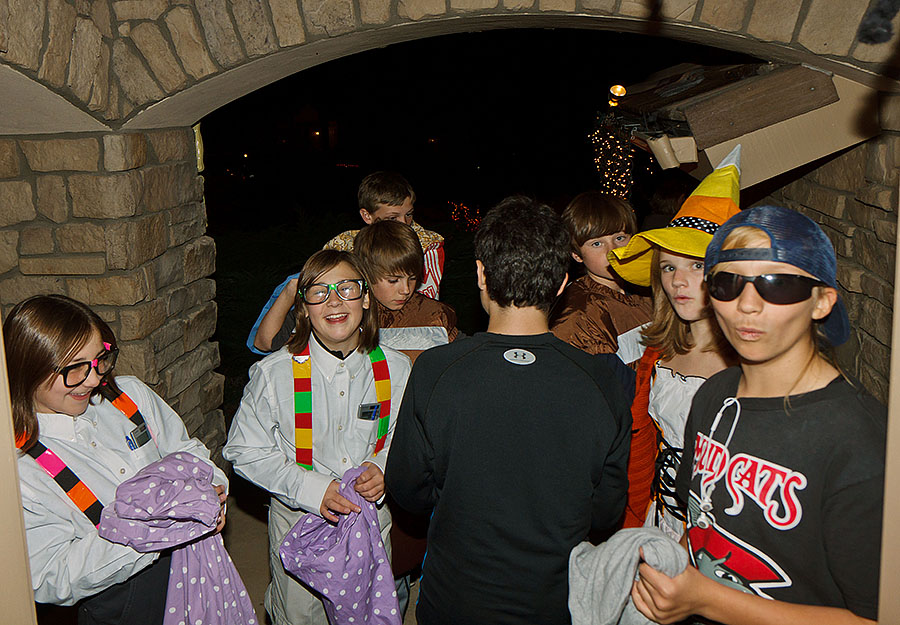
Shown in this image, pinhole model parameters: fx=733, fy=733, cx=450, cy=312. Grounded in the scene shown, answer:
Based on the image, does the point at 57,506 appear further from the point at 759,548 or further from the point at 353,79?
the point at 353,79

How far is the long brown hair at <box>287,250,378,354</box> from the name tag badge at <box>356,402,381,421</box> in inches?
7.7

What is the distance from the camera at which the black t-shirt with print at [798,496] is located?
1333mm

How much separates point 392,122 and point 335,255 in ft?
35.3

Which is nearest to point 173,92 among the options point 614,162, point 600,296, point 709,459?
point 600,296

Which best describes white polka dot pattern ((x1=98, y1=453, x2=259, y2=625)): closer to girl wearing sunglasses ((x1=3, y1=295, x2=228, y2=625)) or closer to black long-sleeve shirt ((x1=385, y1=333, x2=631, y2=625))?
girl wearing sunglasses ((x1=3, y1=295, x2=228, y2=625))

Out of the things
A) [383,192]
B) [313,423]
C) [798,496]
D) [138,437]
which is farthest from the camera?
[383,192]

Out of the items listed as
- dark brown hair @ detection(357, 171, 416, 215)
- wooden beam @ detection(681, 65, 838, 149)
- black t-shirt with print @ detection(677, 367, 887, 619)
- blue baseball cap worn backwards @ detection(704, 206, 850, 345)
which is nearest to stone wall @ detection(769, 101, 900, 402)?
wooden beam @ detection(681, 65, 838, 149)

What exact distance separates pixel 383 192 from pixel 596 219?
4.19ft

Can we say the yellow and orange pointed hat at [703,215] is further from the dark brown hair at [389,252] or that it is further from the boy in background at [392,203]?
the boy in background at [392,203]

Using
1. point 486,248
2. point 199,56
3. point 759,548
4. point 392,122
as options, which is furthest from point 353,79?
point 759,548

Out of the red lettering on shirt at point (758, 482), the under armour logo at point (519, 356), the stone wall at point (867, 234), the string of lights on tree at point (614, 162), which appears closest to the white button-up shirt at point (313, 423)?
the under armour logo at point (519, 356)

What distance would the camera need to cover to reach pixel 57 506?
78.2 inches

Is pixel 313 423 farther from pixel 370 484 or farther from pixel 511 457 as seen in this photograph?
pixel 511 457

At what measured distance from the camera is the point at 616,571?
1583mm
